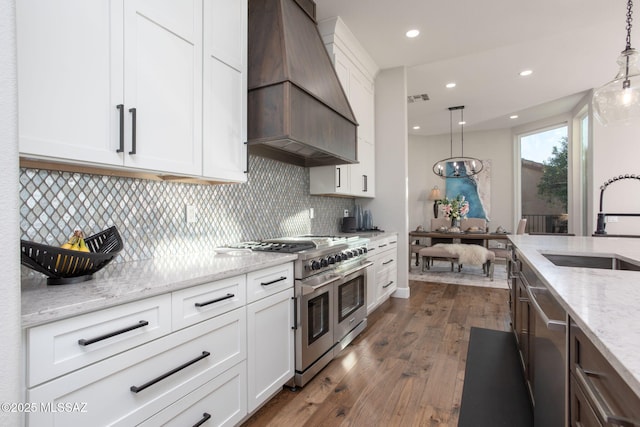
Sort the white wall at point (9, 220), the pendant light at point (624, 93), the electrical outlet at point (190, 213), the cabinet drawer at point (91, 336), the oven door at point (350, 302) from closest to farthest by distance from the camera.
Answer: the white wall at point (9, 220), the cabinet drawer at point (91, 336), the electrical outlet at point (190, 213), the pendant light at point (624, 93), the oven door at point (350, 302)

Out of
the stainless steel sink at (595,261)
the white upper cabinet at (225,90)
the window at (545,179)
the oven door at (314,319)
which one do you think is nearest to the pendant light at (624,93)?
the stainless steel sink at (595,261)

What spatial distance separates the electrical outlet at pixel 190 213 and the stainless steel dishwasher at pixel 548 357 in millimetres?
1909

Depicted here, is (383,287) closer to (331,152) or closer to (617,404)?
(331,152)

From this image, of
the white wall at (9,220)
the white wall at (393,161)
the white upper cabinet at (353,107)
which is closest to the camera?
the white wall at (9,220)

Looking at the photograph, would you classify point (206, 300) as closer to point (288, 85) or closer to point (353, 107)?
point (288, 85)

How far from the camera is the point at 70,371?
963mm

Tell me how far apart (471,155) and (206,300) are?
8.04m

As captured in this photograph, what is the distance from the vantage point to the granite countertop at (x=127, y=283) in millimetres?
949

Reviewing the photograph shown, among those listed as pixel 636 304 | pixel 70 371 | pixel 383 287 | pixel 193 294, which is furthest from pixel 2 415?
pixel 383 287

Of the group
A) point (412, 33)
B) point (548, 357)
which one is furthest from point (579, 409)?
point (412, 33)

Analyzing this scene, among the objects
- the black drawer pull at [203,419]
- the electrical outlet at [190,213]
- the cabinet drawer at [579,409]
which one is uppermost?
the electrical outlet at [190,213]

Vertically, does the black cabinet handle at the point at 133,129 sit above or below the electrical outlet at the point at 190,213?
above

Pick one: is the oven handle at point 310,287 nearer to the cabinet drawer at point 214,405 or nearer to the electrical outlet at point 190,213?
the cabinet drawer at point 214,405

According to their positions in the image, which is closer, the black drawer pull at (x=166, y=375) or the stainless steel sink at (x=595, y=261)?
the black drawer pull at (x=166, y=375)
